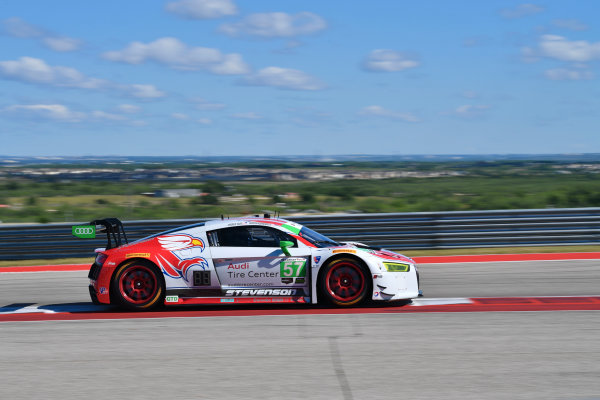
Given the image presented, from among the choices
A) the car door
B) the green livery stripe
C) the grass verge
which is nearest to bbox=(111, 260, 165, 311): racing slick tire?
the car door

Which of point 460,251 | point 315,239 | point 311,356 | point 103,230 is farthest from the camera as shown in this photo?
point 460,251

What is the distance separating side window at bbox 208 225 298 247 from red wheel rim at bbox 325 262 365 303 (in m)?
0.68

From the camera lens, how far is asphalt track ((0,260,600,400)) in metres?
5.30

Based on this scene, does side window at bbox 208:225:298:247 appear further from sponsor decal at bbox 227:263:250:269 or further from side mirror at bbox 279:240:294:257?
sponsor decal at bbox 227:263:250:269

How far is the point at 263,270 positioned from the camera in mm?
8477

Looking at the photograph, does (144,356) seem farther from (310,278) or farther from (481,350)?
(481,350)

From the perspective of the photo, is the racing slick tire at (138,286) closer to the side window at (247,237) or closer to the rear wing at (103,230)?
the rear wing at (103,230)

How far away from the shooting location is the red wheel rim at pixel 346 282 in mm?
8469

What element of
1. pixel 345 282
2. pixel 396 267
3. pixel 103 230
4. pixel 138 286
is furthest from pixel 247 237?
pixel 103 230

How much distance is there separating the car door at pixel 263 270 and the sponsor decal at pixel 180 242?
209mm

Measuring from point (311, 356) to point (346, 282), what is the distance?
2.27 metres

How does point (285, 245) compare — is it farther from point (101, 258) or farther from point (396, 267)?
point (101, 258)

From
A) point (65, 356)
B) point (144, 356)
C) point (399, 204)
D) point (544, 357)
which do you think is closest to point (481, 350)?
point (544, 357)

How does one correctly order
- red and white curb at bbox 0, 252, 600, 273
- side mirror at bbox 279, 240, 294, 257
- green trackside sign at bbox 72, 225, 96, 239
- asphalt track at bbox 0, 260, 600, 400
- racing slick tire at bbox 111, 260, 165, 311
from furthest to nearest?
red and white curb at bbox 0, 252, 600, 273 → green trackside sign at bbox 72, 225, 96, 239 → racing slick tire at bbox 111, 260, 165, 311 → side mirror at bbox 279, 240, 294, 257 → asphalt track at bbox 0, 260, 600, 400
